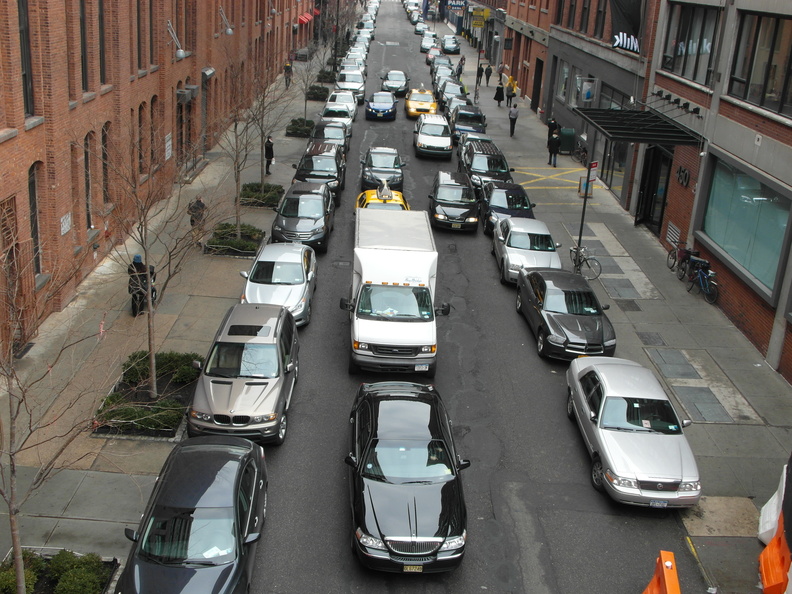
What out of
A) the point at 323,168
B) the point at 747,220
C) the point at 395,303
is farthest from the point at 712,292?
the point at 323,168

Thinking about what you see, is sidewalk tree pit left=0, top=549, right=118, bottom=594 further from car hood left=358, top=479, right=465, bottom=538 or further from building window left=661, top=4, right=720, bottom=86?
building window left=661, top=4, right=720, bottom=86

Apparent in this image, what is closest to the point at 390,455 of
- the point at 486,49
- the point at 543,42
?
the point at 543,42

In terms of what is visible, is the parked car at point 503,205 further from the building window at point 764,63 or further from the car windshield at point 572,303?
the building window at point 764,63

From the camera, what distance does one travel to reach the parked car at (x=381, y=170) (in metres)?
30.7

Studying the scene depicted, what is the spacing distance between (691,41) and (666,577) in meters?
20.4

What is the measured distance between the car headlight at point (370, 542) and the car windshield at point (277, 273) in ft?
31.5

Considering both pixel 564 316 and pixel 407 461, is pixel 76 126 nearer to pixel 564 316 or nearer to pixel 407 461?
pixel 564 316

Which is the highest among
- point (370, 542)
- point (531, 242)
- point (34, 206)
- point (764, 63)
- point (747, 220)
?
point (764, 63)

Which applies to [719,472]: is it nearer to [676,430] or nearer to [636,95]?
[676,430]

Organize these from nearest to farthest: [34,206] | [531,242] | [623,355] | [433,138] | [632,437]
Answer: [632,437]
[34,206]
[623,355]
[531,242]
[433,138]

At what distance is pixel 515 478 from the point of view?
48.2ft

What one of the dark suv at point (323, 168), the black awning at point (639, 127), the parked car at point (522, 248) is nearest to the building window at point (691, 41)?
the black awning at point (639, 127)

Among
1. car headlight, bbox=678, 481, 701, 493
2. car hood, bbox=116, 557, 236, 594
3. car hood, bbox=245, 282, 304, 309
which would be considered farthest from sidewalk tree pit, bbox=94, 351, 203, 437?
car headlight, bbox=678, 481, 701, 493

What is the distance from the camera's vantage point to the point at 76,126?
20.6 m
